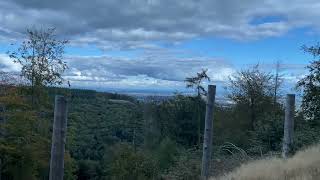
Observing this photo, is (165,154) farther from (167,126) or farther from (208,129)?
(208,129)

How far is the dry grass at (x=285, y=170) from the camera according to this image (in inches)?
393

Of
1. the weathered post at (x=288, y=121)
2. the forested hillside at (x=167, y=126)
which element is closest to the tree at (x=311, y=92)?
the forested hillside at (x=167, y=126)

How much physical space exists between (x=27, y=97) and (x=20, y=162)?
12.1 ft

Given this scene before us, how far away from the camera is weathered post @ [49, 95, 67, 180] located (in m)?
8.98

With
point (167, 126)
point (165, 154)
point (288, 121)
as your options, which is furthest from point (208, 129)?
point (167, 126)

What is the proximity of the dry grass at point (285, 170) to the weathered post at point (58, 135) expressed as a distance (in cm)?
370

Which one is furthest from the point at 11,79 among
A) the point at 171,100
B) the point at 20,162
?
the point at 171,100

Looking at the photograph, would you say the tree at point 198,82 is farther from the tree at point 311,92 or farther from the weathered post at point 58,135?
the weathered post at point 58,135

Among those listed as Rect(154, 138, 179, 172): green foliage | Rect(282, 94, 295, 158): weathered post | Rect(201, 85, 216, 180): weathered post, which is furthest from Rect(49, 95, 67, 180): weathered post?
Rect(154, 138, 179, 172): green foliage

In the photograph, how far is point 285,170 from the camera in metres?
11.1

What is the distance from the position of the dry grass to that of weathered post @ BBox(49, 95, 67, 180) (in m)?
3.70

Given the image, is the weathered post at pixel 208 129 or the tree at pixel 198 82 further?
the tree at pixel 198 82

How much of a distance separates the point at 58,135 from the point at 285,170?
4.81 metres

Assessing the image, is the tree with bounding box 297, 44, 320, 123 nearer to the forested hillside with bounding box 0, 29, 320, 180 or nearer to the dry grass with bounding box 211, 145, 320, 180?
the forested hillside with bounding box 0, 29, 320, 180
